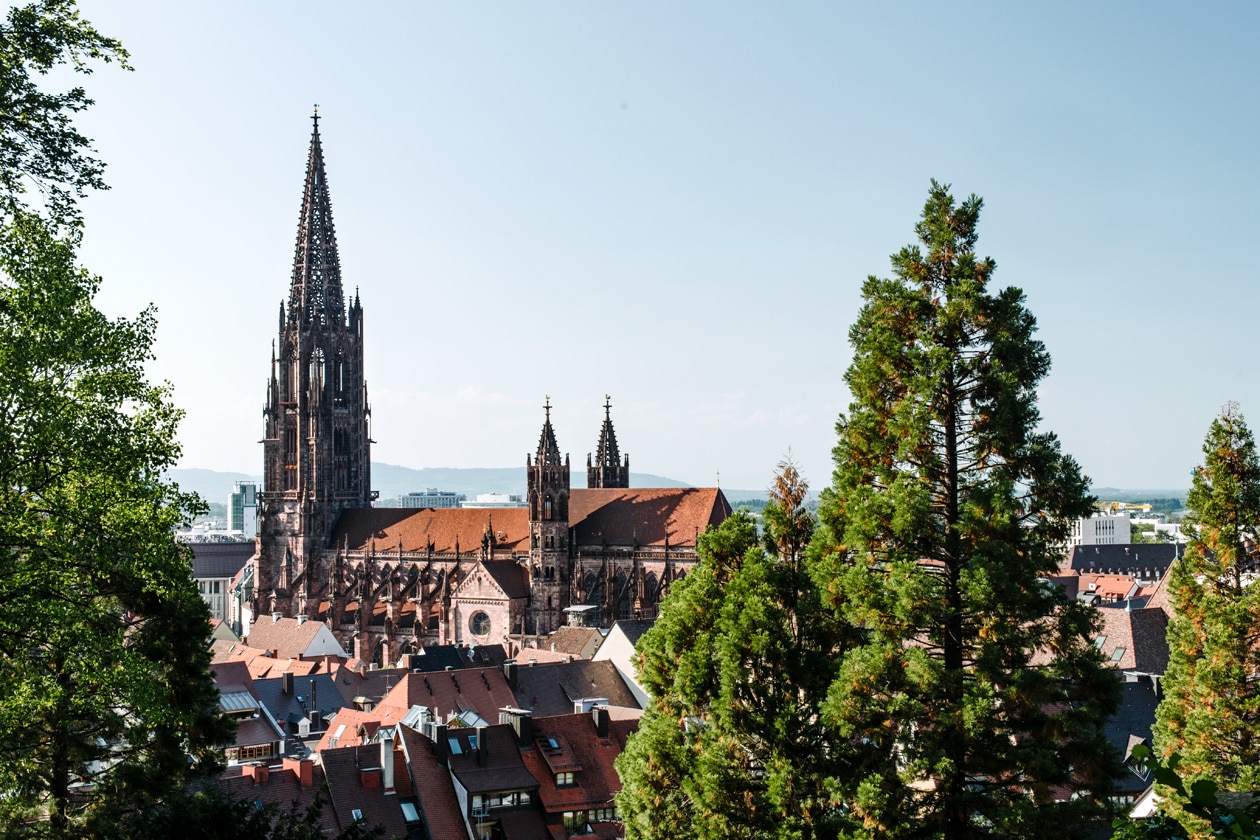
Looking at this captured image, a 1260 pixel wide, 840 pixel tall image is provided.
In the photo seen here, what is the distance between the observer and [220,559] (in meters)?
164

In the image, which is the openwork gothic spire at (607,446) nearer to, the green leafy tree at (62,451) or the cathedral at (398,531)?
the cathedral at (398,531)

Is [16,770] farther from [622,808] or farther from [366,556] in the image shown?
[366,556]

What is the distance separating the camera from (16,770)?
18.1m

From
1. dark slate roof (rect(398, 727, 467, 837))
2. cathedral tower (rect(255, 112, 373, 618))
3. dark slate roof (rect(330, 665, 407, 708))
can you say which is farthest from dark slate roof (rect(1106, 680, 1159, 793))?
cathedral tower (rect(255, 112, 373, 618))

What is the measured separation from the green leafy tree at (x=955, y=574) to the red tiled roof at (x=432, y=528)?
243 feet

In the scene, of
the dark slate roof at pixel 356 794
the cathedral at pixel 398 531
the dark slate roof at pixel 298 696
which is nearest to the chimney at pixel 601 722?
the dark slate roof at pixel 356 794

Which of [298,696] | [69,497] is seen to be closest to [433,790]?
[69,497]

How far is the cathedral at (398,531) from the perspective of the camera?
8844cm

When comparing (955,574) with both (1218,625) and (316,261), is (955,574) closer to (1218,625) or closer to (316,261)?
(1218,625)

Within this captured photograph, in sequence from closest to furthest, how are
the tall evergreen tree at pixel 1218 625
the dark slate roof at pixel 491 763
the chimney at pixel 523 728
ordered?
the tall evergreen tree at pixel 1218 625 → the dark slate roof at pixel 491 763 → the chimney at pixel 523 728

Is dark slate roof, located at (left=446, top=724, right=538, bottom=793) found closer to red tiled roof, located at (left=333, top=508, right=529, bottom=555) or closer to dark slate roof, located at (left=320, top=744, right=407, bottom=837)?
dark slate roof, located at (left=320, top=744, right=407, bottom=837)

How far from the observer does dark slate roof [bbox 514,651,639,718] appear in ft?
179

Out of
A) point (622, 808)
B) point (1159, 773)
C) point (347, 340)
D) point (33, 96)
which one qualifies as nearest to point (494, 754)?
point (622, 808)

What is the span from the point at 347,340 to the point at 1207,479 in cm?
8843
